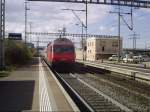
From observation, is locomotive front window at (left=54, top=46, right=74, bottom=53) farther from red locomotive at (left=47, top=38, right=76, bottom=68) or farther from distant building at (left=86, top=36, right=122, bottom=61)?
distant building at (left=86, top=36, right=122, bottom=61)

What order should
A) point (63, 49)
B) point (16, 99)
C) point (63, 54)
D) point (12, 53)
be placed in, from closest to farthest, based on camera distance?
point (16, 99) < point (63, 54) < point (63, 49) < point (12, 53)

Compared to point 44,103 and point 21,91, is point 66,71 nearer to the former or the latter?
point 21,91

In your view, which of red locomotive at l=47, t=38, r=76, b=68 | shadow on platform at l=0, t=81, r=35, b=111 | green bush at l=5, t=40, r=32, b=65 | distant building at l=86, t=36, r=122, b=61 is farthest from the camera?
distant building at l=86, t=36, r=122, b=61

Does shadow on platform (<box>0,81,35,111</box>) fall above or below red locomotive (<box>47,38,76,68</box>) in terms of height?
below

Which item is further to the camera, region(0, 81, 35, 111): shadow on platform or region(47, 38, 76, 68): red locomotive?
region(47, 38, 76, 68): red locomotive

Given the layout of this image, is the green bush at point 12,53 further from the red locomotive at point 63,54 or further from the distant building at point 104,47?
the distant building at point 104,47

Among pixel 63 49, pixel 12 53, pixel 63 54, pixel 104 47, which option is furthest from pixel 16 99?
pixel 104 47

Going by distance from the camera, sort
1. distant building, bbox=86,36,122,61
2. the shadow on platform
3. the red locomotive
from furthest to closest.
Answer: distant building, bbox=86,36,122,61 < the red locomotive < the shadow on platform

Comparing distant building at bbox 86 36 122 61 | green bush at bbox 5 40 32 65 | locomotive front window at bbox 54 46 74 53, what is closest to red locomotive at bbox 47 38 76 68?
locomotive front window at bbox 54 46 74 53

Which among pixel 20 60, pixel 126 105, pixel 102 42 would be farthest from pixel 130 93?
pixel 102 42

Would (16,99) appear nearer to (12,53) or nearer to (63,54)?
(63,54)

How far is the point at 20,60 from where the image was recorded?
58969 mm

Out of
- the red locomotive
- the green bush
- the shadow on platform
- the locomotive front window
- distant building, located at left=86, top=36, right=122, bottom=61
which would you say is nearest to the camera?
the shadow on platform

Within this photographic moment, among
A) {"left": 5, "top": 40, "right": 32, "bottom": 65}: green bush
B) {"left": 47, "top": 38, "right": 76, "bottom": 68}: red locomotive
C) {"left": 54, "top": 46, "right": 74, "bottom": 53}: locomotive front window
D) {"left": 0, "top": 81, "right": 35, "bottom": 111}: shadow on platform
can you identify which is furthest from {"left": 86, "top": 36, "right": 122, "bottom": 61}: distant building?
{"left": 0, "top": 81, "right": 35, "bottom": 111}: shadow on platform
